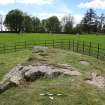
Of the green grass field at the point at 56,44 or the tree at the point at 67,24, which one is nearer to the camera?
the green grass field at the point at 56,44

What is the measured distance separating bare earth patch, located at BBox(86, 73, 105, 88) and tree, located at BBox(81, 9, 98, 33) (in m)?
106

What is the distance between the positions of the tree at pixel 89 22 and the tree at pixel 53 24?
1240cm

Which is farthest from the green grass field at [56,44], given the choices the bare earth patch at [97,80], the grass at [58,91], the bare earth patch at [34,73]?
the grass at [58,91]

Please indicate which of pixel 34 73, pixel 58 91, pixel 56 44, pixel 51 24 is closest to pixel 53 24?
pixel 51 24

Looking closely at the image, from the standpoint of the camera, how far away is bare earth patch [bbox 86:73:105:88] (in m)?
16.6

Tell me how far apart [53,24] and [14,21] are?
2390 cm

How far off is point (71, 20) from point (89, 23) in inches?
632

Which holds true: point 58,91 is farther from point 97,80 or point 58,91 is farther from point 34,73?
point 97,80

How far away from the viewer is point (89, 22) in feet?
431

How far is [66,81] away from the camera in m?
16.1

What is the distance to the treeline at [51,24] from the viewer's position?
119 meters

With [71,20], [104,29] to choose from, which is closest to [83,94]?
[104,29]

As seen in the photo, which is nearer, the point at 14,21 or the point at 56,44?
the point at 56,44

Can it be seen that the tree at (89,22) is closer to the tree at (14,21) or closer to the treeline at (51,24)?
the treeline at (51,24)
